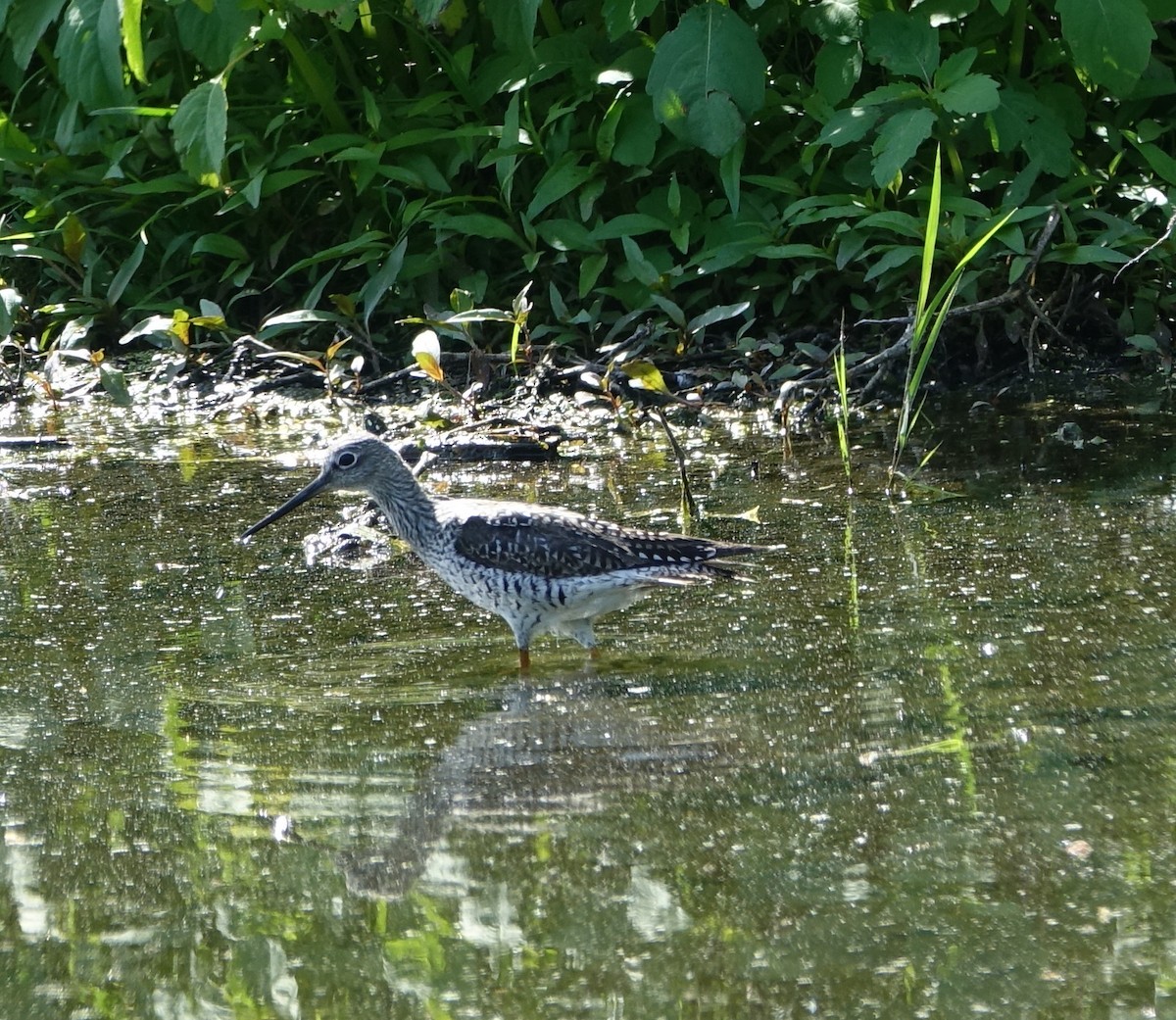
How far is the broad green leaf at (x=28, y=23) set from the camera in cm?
820

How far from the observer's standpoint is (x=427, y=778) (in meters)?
3.93

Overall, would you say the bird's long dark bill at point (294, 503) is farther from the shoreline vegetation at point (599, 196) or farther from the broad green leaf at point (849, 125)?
the broad green leaf at point (849, 125)

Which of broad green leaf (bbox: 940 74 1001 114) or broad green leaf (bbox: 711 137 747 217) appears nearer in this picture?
broad green leaf (bbox: 940 74 1001 114)

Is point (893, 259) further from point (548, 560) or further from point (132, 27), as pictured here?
point (132, 27)

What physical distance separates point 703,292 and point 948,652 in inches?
140

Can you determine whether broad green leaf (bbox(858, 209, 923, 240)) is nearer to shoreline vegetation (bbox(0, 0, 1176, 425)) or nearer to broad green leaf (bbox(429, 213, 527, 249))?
shoreline vegetation (bbox(0, 0, 1176, 425))

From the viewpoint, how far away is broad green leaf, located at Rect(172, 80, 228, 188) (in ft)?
24.3

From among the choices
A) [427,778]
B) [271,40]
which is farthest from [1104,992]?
[271,40]

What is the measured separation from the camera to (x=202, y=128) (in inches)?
295

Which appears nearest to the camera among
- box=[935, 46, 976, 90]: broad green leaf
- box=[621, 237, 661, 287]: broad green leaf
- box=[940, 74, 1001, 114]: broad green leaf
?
box=[940, 74, 1001, 114]: broad green leaf

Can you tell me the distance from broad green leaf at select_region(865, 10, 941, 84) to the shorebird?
2.61 m

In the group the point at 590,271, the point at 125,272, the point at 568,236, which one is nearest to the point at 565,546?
the point at 590,271

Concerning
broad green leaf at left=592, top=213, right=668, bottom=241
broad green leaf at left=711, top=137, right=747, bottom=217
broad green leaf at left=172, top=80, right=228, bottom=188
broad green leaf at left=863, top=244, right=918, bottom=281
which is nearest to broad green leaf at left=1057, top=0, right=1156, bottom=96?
broad green leaf at left=863, top=244, right=918, bottom=281

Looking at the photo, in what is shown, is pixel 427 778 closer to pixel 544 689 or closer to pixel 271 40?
pixel 544 689
